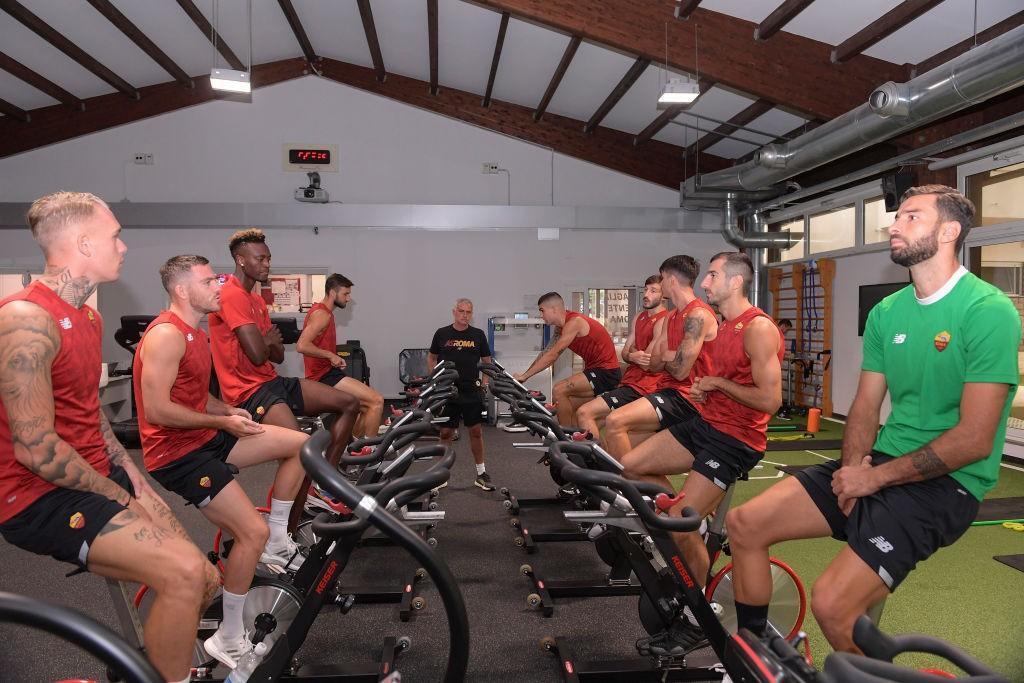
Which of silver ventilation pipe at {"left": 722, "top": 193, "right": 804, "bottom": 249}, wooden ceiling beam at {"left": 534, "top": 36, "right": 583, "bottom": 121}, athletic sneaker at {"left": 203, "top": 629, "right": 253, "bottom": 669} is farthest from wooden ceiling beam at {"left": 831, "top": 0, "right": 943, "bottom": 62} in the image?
athletic sneaker at {"left": 203, "top": 629, "right": 253, "bottom": 669}

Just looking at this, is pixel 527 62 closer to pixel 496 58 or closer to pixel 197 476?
pixel 496 58

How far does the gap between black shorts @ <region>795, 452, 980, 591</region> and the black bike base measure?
909 millimetres

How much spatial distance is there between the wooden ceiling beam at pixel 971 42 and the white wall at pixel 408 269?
4.76 m

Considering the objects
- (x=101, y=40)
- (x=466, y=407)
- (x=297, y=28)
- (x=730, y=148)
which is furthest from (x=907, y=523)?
(x=101, y=40)

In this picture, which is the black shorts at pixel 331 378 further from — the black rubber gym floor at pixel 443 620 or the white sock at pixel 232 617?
the white sock at pixel 232 617

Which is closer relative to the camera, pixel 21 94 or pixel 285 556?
pixel 285 556

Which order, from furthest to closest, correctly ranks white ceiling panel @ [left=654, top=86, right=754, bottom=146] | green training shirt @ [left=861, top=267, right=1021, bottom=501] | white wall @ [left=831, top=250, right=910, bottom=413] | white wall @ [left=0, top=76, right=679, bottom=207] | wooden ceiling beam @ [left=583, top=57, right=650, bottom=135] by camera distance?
white wall @ [left=0, top=76, right=679, bottom=207] → white wall @ [left=831, top=250, right=910, bottom=413] → white ceiling panel @ [left=654, top=86, right=754, bottom=146] → wooden ceiling beam @ [left=583, top=57, right=650, bottom=135] → green training shirt @ [left=861, top=267, right=1021, bottom=501]

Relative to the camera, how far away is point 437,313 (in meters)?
10.4

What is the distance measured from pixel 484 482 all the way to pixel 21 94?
914cm

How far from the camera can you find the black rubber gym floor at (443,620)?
2570 mm

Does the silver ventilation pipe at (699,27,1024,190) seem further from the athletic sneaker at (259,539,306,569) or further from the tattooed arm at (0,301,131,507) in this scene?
the tattooed arm at (0,301,131,507)

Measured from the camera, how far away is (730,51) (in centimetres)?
606

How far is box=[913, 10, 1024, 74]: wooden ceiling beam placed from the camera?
197 inches

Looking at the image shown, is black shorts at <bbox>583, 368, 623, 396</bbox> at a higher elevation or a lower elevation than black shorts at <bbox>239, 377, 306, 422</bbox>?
lower
